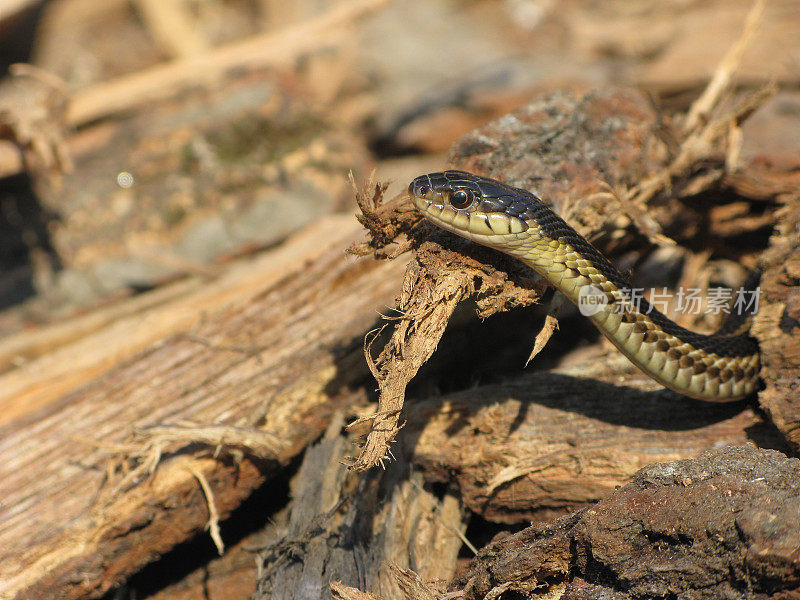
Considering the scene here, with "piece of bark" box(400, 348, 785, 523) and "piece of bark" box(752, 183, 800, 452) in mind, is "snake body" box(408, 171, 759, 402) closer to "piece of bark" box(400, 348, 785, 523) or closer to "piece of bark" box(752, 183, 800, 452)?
"piece of bark" box(752, 183, 800, 452)

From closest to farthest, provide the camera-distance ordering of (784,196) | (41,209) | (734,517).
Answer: (734,517), (784,196), (41,209)

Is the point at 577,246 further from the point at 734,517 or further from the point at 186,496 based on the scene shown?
the point at 186,496

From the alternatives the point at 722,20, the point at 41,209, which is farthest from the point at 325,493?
the point at 722,20

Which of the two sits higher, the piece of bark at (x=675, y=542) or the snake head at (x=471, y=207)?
the snake head at (x=471, y=207)

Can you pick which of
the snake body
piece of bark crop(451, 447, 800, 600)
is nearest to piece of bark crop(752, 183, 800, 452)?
the snake body

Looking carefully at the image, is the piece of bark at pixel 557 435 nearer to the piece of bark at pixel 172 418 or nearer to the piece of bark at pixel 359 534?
the piece of bark at pixel 359 534

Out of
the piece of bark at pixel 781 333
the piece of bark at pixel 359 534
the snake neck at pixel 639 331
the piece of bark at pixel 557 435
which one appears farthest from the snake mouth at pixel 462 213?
the piece of bark at pixel 781 333
